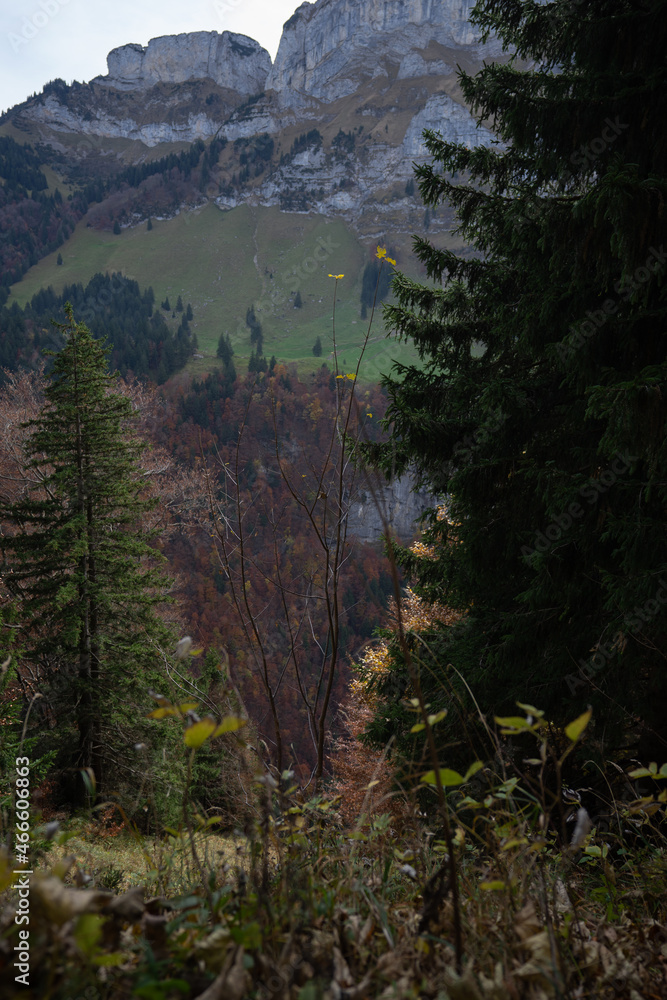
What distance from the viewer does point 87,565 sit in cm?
966

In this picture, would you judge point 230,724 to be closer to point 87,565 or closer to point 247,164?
point 87,565

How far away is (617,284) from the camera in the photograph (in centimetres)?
407

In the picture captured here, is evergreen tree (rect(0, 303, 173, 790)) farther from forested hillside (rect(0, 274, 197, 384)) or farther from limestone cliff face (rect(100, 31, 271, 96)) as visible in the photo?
limestone cliff face (rect(100, 31, 271, 96))

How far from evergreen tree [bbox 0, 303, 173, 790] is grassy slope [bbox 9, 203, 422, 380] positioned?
281 feet

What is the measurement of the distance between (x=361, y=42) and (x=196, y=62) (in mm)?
63399

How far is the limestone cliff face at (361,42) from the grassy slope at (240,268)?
190 ft

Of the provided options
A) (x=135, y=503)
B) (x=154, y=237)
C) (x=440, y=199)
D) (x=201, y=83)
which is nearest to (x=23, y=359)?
(x=135, y=503)

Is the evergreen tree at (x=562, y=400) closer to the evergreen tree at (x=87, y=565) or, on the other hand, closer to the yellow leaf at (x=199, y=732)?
the yellow leaf at (x=199, y=732)

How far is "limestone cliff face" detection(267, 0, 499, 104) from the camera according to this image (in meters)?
156

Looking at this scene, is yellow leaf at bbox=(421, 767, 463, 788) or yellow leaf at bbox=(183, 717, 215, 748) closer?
yellow leaf at bbox=(183, 717, 215, 748)

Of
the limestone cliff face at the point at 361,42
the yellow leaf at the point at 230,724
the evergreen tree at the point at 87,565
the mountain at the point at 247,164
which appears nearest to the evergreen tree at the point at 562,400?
the yellow leaf at the point at 230,724

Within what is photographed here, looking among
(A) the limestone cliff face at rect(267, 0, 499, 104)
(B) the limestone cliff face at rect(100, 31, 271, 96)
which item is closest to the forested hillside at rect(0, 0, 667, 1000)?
(A) the limestone cliff face at rect(267, 0, 499, 104)

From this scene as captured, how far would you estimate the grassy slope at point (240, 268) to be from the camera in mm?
109125

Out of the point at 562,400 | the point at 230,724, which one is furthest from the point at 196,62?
the point at 230,724
